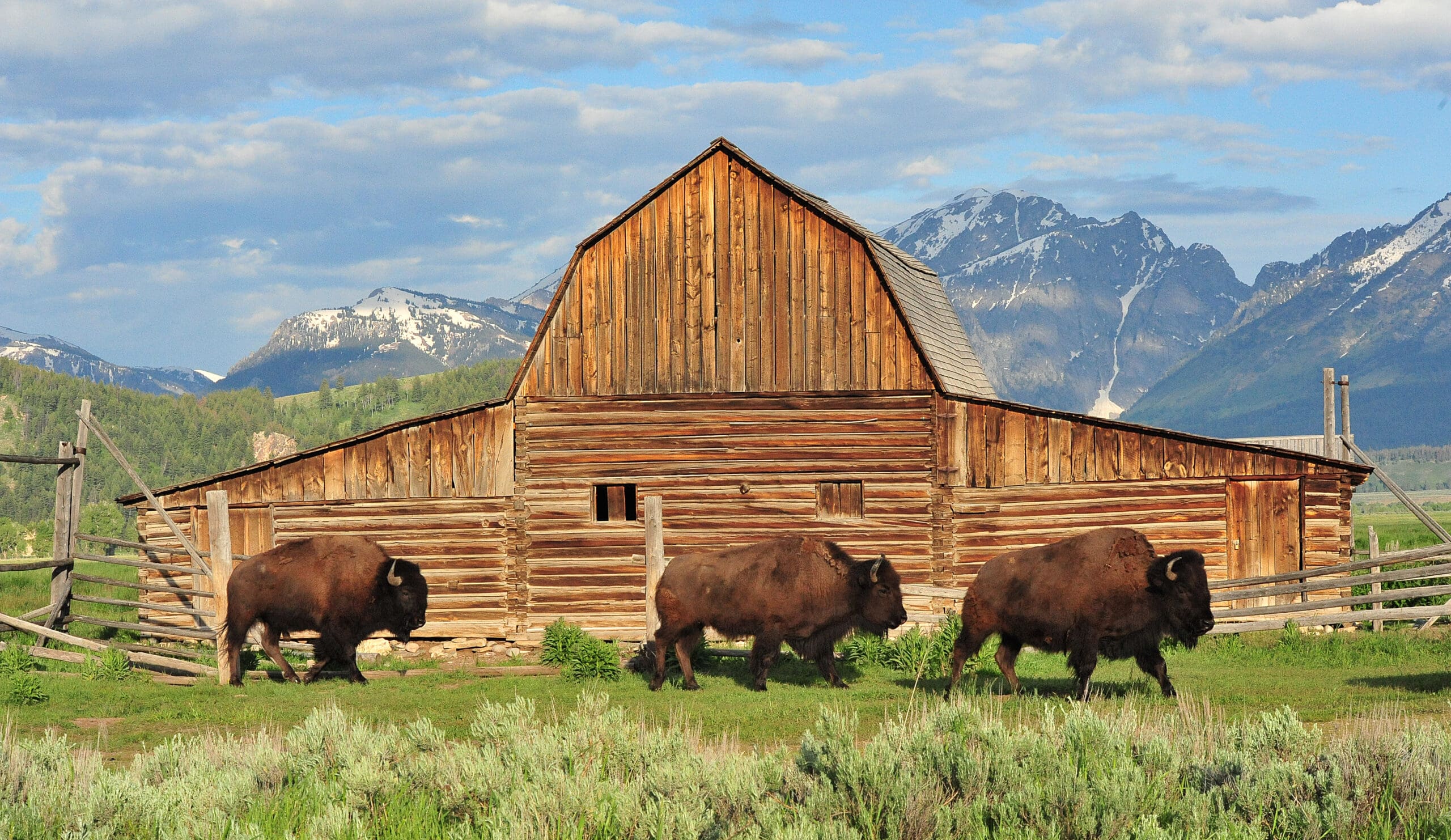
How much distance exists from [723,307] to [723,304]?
47 millimetres

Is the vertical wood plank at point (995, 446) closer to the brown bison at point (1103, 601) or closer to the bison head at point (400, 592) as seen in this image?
the brown bison at point (1103, 601)

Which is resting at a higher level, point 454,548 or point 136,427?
point 136,427

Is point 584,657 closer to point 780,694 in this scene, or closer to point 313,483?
point 780,694

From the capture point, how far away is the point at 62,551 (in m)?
17.3

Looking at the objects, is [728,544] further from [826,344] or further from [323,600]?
[323,600]

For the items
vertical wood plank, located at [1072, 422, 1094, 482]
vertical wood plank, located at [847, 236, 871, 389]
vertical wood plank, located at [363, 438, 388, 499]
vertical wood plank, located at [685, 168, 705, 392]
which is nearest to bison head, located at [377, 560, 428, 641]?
vertical wood plank, located at [363, 438, 388, 499]

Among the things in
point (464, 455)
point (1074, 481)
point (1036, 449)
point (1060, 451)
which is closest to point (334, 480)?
point (464, 455)

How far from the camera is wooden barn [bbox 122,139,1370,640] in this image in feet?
62.5

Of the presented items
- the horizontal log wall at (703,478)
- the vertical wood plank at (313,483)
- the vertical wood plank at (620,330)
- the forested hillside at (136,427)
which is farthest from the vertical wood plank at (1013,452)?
the forested hillside at (136,427)

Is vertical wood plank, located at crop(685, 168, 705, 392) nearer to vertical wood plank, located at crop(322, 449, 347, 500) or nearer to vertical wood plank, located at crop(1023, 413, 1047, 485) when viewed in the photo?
vertical wood plank, located at crop(1023, 413, 1047, 485)

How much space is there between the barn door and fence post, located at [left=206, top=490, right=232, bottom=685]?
14.6 m

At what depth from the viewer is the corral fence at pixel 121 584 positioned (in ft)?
49.4

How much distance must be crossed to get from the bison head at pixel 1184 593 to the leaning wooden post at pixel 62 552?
14587mm

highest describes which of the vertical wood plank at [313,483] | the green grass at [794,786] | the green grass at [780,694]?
the vertical wood plank at [313,483]
